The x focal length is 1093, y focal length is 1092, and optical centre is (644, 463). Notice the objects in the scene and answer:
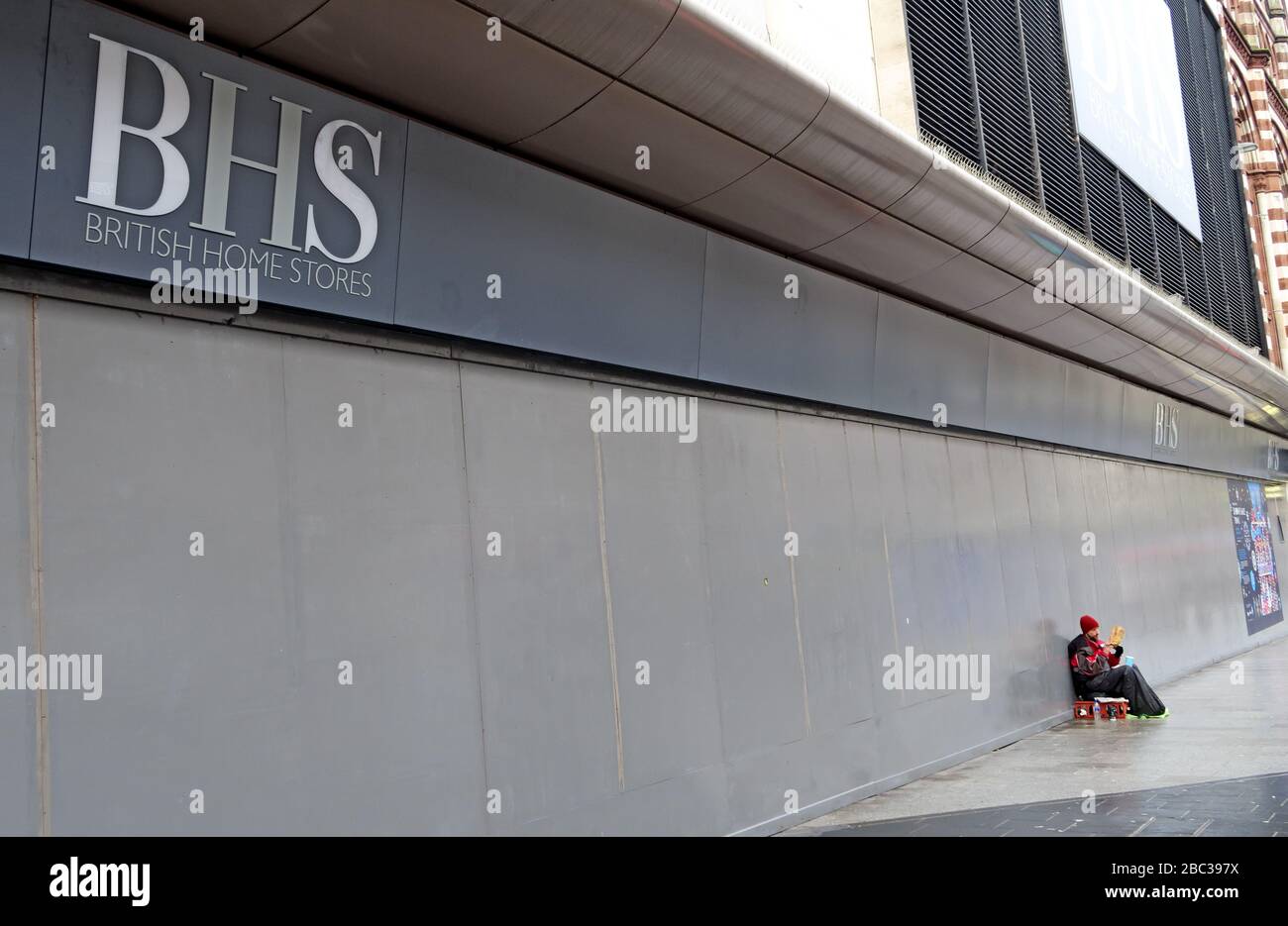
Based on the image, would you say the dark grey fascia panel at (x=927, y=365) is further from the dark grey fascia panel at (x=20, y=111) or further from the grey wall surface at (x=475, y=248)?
the dark grey fascia panel at (x=20, y=111)

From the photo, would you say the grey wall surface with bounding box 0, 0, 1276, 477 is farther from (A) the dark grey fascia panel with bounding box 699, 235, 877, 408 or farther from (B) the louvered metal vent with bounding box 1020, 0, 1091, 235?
(B) the louvered metal vent with bounding box 1020, 0, 1091, 235

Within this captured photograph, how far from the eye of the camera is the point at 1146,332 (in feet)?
44.6

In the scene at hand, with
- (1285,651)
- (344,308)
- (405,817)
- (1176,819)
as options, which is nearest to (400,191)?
(344,308)

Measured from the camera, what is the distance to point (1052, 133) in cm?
1267

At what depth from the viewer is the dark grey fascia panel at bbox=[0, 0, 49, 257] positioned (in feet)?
13.0

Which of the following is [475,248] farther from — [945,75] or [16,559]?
[945,75]

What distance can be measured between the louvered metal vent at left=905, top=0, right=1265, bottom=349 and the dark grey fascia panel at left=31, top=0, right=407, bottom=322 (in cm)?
580

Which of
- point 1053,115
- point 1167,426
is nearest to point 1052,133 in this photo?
point 1053,115

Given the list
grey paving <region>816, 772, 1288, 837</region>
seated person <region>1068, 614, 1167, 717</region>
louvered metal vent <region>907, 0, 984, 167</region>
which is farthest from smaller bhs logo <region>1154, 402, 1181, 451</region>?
grey paving <region>816, 772, 1288, 837</region>

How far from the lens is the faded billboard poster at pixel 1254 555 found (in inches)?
874

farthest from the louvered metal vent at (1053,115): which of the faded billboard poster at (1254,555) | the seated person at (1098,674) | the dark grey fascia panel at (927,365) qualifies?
the faded billboard poster at (1254,555)

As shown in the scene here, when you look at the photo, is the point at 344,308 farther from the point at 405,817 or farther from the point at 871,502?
the point at 871,502

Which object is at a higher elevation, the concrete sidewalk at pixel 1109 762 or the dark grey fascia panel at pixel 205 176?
the dark grey fascia panel at pixel 205 176

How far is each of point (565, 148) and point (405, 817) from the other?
3725 millimetres
